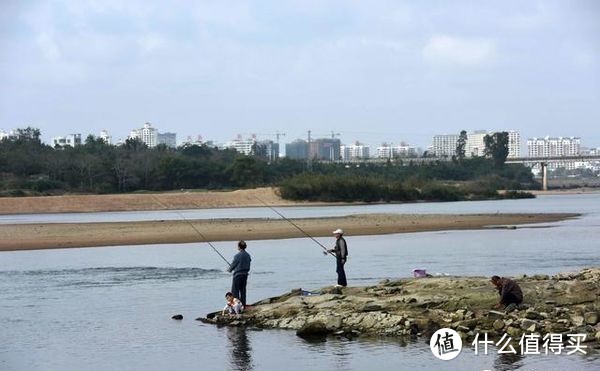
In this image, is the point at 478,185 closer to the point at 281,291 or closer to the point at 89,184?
the point at 89,184

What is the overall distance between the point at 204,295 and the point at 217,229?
85.6ft

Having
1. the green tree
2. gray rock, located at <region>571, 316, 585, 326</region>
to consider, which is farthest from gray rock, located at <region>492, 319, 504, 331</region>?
the green tree

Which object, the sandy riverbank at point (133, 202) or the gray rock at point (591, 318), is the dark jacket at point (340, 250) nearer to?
the gray rock at point (591, 318)

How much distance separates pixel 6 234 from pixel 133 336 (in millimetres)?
32026

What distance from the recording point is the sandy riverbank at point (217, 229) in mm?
46375

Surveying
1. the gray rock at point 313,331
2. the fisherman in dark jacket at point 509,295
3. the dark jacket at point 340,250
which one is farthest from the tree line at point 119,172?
the fisherman in dark jacket at point 509,295

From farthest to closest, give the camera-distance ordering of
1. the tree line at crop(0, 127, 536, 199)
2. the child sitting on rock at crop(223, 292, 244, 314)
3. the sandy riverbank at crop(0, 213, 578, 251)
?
the tree line at crop(0, 127, 536, 199) < the sandy riverbank at crop(0, 213, 578, 251) < the child sitting on rock at crop(223, 292, 244, 314)

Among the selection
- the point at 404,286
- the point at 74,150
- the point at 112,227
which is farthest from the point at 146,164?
the point at 404,286

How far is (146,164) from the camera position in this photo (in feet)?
369

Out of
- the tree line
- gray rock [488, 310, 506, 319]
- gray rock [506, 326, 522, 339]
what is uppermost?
the tree line

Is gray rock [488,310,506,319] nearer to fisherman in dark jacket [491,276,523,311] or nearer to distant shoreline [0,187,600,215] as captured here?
fisherman in dark jacket [491,276,523,311]

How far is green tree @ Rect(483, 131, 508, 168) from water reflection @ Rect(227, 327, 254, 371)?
168752 millimetres

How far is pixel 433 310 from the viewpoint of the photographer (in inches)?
752

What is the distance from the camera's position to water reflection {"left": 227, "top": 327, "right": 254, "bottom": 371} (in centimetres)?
1664
